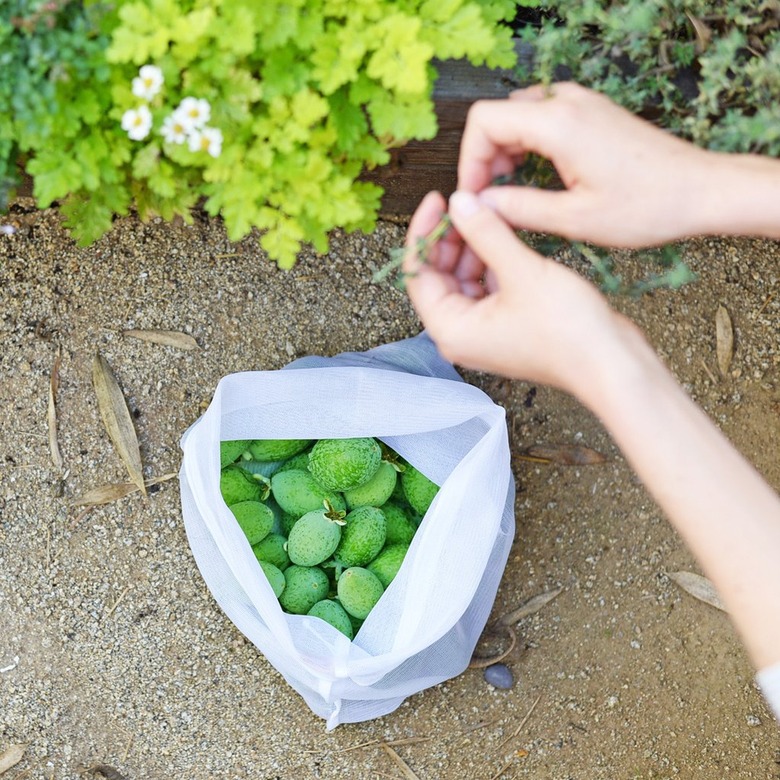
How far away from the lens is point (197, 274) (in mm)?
1909

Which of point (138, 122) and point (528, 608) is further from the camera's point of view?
point (528, 608)

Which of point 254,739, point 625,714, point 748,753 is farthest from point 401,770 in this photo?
point 748,753

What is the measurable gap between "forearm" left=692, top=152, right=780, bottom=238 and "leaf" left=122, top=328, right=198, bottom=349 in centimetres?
118

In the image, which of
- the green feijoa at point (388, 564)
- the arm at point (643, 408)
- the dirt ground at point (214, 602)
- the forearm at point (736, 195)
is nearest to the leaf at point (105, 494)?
the dirt ground at point (214, 602)

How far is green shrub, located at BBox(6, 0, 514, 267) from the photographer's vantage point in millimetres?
1116

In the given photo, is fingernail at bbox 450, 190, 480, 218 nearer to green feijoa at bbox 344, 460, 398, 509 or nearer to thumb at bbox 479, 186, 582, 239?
thumb at bbox 479, 186, 582, 239

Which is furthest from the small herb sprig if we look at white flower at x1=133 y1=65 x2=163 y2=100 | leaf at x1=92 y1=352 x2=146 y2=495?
leaf at x1=92 y1=352 x2=146 y2=495

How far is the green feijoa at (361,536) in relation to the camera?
175 centimetres

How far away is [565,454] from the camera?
78.4 inches

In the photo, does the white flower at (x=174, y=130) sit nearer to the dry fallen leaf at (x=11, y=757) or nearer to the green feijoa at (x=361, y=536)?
the green feijoa at (x=361, y=536)

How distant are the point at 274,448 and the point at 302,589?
31cm

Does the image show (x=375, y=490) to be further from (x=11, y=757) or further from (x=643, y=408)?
(x=11, y=757)

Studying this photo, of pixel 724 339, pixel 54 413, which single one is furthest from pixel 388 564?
pixel 724 339

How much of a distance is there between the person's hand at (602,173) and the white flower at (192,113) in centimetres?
37
